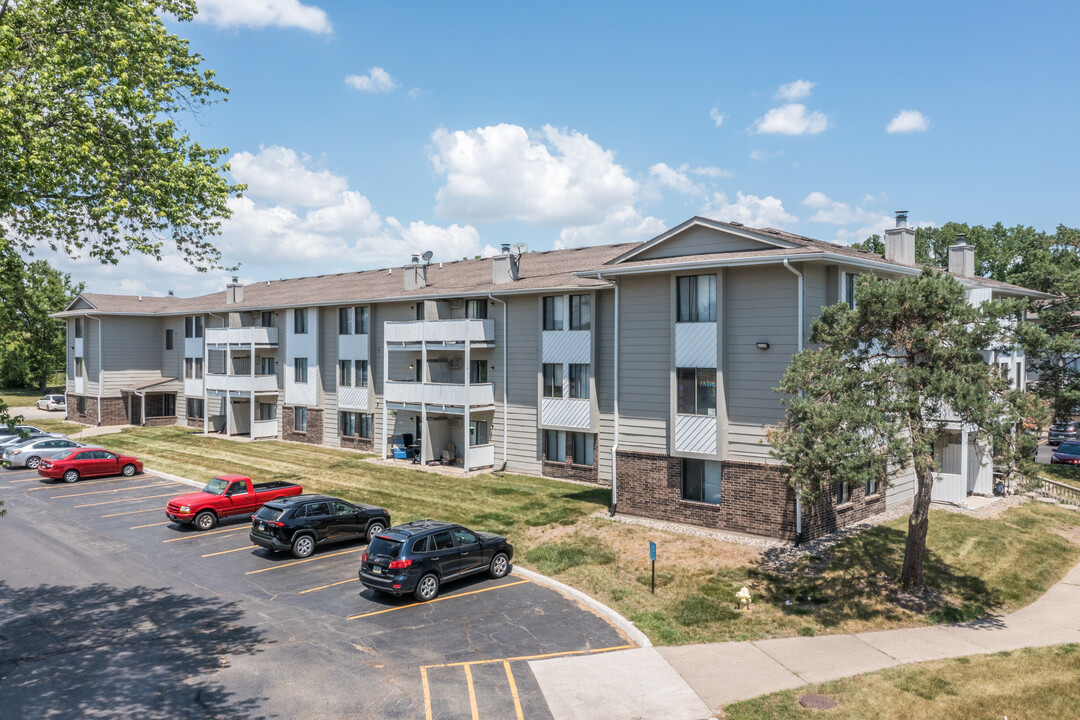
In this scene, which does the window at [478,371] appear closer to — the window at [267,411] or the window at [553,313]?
the window at [553,313]

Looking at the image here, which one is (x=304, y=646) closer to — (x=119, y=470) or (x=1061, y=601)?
(x=1061, y=601)

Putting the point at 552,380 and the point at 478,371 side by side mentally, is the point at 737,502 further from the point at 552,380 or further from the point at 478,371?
the point at 478,371

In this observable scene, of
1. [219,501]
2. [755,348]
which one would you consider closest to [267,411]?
[219,501]

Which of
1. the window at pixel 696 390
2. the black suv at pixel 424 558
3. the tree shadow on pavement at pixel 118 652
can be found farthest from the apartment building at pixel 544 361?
the tree shadow on pavement at pixel 118 652

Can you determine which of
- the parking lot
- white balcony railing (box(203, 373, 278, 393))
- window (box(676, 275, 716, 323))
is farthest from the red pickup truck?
white balcony railing (box(203, 373, 278, 393))

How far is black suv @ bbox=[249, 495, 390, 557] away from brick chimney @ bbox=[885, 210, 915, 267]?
2094cm

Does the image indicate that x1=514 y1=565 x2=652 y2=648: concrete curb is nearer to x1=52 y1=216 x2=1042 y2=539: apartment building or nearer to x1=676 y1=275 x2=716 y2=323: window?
x1=52 y1=216 x2=1042 y2=539: apartment building

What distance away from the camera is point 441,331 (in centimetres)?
3275

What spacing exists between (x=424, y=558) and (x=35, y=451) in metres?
27.9

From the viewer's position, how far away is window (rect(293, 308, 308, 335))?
137 ft

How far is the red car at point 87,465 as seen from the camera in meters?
30.0

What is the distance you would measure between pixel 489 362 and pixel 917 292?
2021cm

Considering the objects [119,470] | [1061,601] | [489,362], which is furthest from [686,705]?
[119,470]

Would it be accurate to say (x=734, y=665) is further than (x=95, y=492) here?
No
